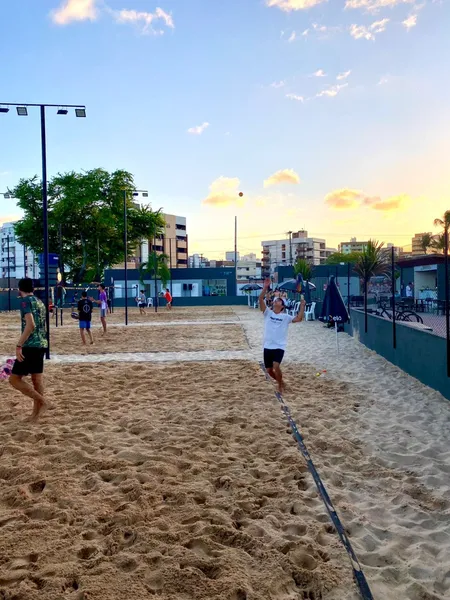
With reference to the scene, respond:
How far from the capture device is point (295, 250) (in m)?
163

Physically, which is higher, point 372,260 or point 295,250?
point 295,250

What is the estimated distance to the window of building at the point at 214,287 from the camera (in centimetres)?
5306

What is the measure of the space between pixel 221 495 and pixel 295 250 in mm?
161360

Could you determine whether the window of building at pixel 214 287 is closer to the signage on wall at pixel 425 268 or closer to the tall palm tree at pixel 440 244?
the tall palm tree at pixel 440 244

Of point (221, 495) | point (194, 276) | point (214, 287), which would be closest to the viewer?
point (221, 495)

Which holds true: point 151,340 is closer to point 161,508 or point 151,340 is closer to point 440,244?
point 440,244

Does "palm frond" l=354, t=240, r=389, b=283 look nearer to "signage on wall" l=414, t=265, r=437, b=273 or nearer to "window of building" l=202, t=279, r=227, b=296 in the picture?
"signage on wall" l=414, t=265, r=437, b=273

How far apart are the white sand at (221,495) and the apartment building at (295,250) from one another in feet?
486

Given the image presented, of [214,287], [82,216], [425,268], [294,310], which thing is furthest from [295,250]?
[294,310]

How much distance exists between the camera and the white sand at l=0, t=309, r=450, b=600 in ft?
9.94

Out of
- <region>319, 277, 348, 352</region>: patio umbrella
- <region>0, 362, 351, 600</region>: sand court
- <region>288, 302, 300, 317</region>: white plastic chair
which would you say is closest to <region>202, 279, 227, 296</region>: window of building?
<region>288, 302, 300, 317</region>: white plastic chair

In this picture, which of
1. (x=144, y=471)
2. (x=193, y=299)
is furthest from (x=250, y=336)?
(x=193, y=299)

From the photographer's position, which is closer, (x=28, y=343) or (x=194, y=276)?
(x=28, y=343)

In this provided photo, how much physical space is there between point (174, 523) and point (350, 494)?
1.53 m
